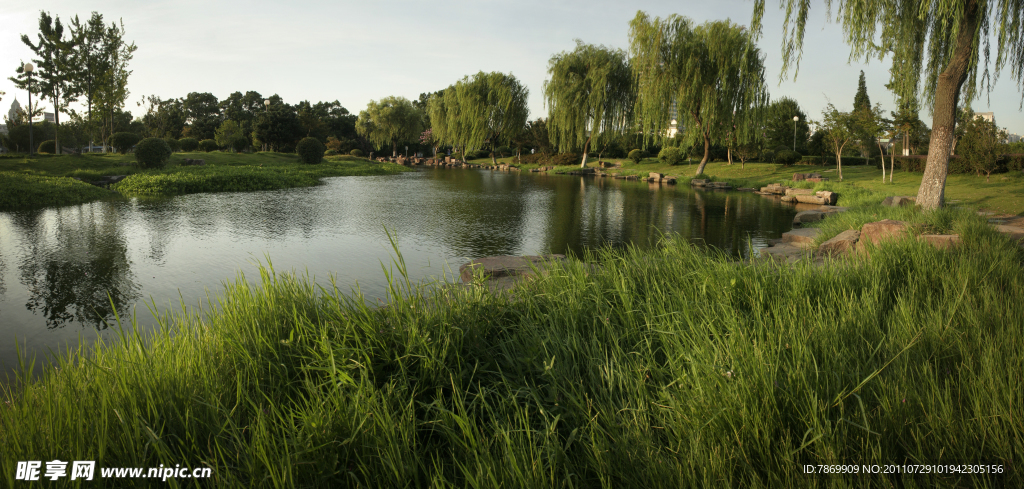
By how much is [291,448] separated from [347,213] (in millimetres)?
12909

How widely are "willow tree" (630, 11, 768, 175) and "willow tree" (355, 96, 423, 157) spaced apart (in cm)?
3566

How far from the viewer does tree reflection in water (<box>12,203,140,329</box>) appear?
5.67 m

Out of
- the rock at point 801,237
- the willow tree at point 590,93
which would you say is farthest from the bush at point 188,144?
the rock at point 801,237

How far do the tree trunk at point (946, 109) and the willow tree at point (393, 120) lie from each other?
178 ft

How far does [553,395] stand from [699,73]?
2905 centimetres

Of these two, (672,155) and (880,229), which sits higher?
(672,155)

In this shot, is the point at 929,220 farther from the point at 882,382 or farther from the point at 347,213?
the point at 347,213

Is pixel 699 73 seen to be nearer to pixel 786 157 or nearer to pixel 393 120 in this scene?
pixel 786 157

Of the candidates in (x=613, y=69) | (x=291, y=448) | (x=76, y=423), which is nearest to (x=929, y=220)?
(x=291, y=448)

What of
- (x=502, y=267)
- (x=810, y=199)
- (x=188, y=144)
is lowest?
(x=502, y=267)

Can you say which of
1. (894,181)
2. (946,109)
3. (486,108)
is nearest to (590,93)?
(486,108)

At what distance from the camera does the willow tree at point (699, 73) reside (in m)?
27.6

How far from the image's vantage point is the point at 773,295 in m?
3.67

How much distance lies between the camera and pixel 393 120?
58.7 metres
